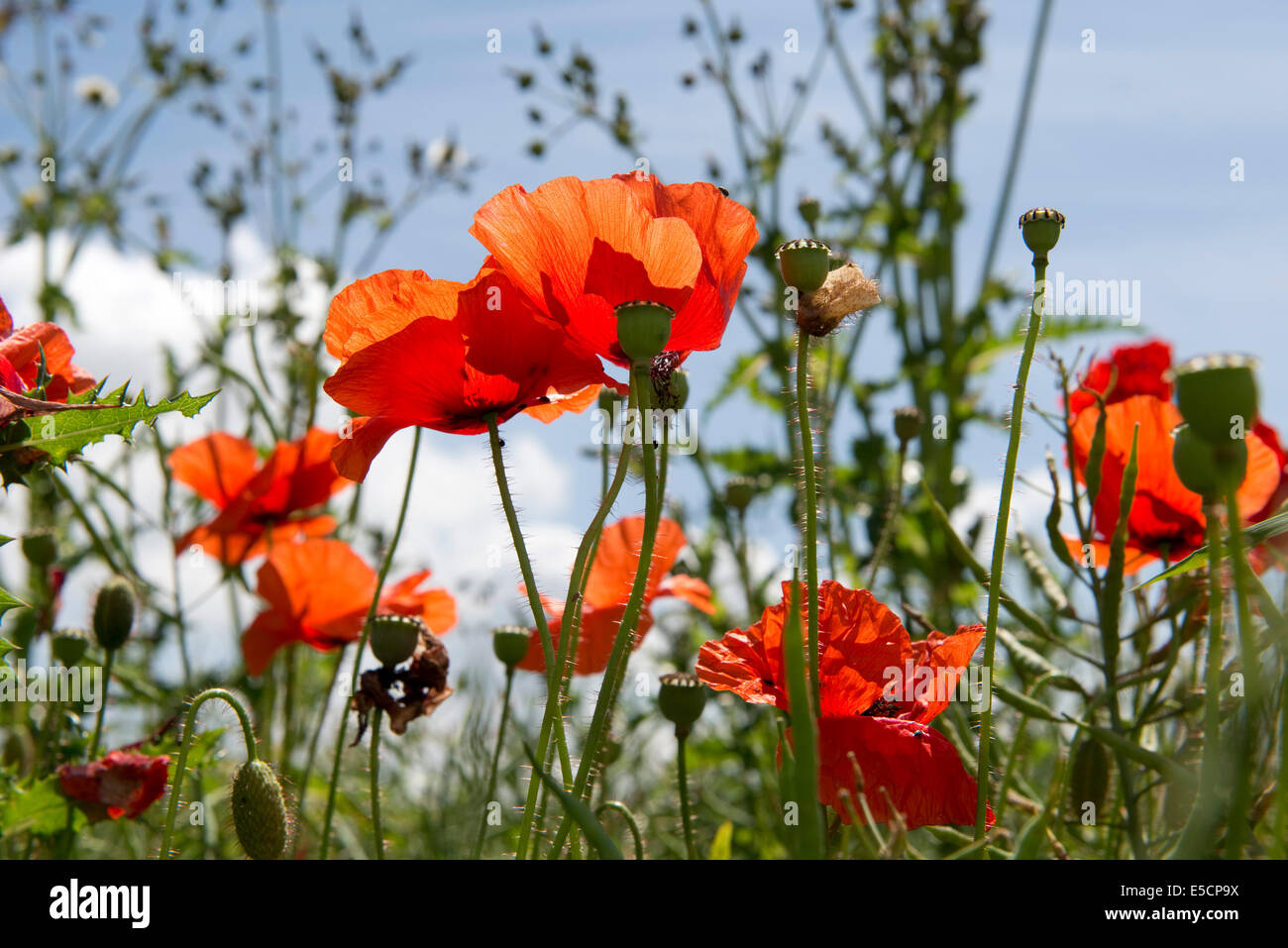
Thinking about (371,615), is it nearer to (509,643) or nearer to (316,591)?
(509,643)

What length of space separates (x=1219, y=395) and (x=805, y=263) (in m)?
0.27

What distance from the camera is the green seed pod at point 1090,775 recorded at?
1.00 meters

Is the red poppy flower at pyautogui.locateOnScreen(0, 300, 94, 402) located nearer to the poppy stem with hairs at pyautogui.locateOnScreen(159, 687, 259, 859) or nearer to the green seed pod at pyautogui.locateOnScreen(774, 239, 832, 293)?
the poppy stem with hairs at pyautogui.locateOnScreen(159, 687, 259, 859)

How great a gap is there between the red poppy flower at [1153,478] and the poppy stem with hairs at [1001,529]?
355 millimetres

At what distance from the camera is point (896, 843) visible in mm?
562

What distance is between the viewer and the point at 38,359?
36.8 inches

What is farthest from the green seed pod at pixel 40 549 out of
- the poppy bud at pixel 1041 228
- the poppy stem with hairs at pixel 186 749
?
the poppy bud at pixel 1041 228

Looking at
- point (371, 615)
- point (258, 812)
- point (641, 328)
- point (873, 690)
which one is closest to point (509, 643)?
point (371, 615)

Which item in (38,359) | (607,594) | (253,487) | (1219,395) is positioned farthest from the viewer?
(253,487)

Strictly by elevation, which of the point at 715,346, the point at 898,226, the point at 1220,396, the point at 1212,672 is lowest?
the point at 1212,672

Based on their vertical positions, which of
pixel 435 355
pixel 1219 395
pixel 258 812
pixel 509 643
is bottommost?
pixel 258 812
